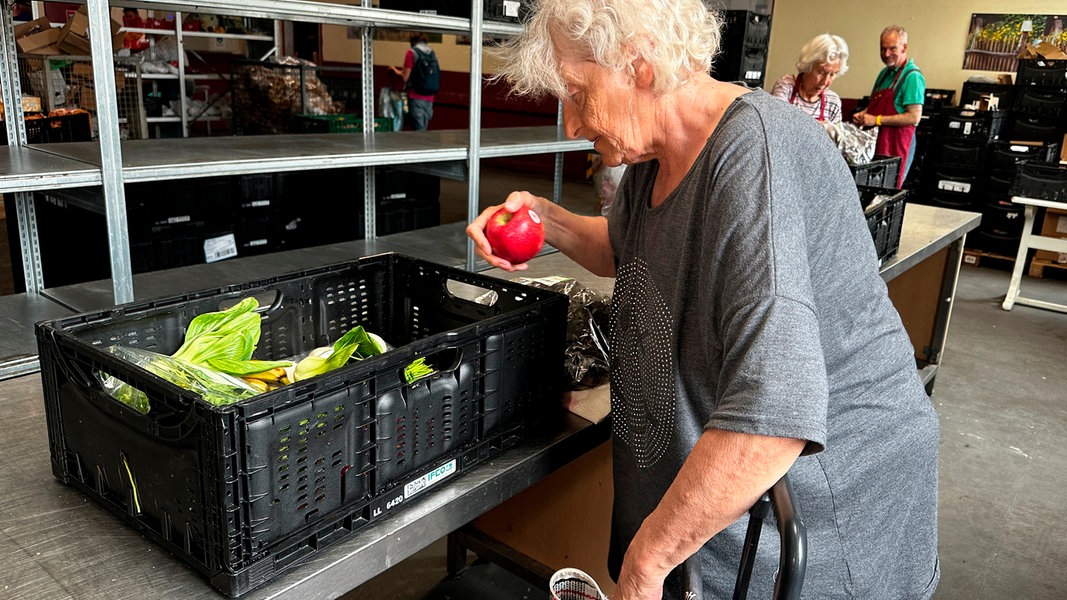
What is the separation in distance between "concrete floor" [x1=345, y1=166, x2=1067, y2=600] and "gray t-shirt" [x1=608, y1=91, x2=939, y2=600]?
1.44 metres

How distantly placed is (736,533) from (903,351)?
1.26 feet

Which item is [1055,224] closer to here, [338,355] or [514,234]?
[514,234]

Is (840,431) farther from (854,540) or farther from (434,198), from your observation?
(434,198)

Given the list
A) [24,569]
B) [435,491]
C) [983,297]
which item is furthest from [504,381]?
[983,297]

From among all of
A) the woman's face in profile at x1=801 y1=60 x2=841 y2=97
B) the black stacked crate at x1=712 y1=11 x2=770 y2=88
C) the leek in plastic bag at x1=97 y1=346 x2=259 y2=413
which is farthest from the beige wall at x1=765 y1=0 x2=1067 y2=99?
→ the leek in plastic bag at x1=97 y1=346 x2=259 y2=413

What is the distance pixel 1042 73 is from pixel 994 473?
506 centimetres

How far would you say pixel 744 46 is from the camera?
17.6 feet

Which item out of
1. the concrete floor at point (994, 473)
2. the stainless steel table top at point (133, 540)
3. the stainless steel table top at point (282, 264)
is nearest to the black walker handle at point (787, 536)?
the stainless steel table top at point (133, 540)

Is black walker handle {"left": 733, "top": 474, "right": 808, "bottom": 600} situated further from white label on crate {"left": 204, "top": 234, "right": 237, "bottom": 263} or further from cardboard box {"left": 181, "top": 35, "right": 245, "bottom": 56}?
cardboard box {"left": 181, "top": 35, "right": 245, "bottom": 56}

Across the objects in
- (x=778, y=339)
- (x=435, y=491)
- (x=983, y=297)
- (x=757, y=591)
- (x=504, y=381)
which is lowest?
(x=983, y=297)

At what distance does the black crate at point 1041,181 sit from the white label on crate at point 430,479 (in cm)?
548

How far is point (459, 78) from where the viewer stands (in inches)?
477

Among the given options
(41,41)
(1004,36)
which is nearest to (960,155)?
(1004,36)

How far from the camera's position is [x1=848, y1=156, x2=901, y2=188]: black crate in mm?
3297
